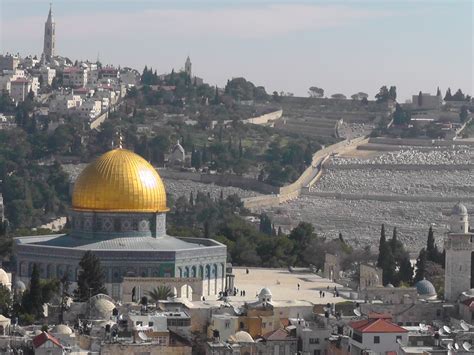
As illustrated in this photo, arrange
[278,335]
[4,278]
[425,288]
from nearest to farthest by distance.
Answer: [278,335] < [425,288] < [4,278]

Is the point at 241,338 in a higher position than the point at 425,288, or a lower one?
higher

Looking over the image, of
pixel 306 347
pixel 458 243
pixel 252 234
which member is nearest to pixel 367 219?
pixel 252 234

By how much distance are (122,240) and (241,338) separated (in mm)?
12930

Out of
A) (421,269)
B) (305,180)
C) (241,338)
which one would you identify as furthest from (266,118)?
(241,338)

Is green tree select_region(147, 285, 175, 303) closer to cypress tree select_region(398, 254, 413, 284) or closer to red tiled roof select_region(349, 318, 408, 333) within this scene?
cypress tree select_region(398, 254, 413, 284)

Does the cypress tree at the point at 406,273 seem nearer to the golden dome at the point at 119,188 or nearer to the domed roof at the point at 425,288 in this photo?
the domed roof at the point at 425,288

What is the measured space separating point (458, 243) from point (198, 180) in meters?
42.3

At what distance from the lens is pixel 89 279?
1768 inches

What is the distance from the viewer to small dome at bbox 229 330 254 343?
37.6m

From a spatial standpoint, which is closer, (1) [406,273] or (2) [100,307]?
(2) [100,307]

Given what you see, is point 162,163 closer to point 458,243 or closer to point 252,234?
point 252,234

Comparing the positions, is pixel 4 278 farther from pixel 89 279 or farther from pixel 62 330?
pixel 62 330

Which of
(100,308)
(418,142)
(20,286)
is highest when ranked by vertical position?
(100,308)

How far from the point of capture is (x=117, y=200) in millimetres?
50594
